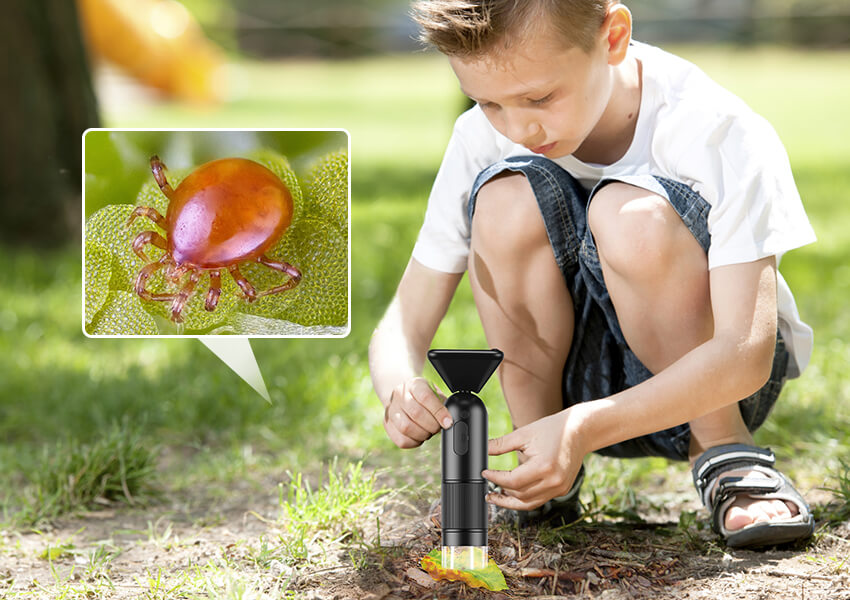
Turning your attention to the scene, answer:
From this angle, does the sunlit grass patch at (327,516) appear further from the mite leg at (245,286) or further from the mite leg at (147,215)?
the mite leg at (147,215)

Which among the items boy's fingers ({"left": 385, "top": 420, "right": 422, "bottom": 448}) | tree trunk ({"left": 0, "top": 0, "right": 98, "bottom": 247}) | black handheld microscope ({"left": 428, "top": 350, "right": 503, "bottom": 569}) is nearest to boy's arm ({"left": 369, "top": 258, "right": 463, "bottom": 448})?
boy's fingers ({"left": 385, "top": 420, "right": 422, "bottom": 448})

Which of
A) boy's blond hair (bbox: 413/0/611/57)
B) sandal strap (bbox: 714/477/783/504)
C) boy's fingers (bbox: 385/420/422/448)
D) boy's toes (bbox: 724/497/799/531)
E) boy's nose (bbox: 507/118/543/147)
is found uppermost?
boy's blond hair (bbox: 413/0/611/57)

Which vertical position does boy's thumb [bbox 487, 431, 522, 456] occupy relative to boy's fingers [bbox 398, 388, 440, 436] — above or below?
below

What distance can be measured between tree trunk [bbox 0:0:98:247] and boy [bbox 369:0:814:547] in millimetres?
3072

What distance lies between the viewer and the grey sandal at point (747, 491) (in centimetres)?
164

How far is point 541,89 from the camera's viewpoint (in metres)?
1.52

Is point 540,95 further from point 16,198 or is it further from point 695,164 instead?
point 16,198

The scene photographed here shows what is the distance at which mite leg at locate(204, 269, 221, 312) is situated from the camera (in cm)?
178

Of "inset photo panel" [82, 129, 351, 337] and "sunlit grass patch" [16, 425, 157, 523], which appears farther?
"sunlit grass patch" [16, 425, 157, 523]

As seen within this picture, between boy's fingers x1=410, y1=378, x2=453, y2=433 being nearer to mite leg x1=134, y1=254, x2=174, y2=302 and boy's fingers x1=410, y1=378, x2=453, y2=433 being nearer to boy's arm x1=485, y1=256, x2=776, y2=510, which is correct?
boy's arm x1=485, y1=256, x2=776, y2=510

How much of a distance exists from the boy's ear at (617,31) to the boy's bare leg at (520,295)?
0.24m

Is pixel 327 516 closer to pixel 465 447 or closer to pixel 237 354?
pixel 237 354

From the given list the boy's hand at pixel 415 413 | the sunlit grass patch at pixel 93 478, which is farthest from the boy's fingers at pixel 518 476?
the sunlit grass patch at pixel 93 478

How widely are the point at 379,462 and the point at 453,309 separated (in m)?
1.23
